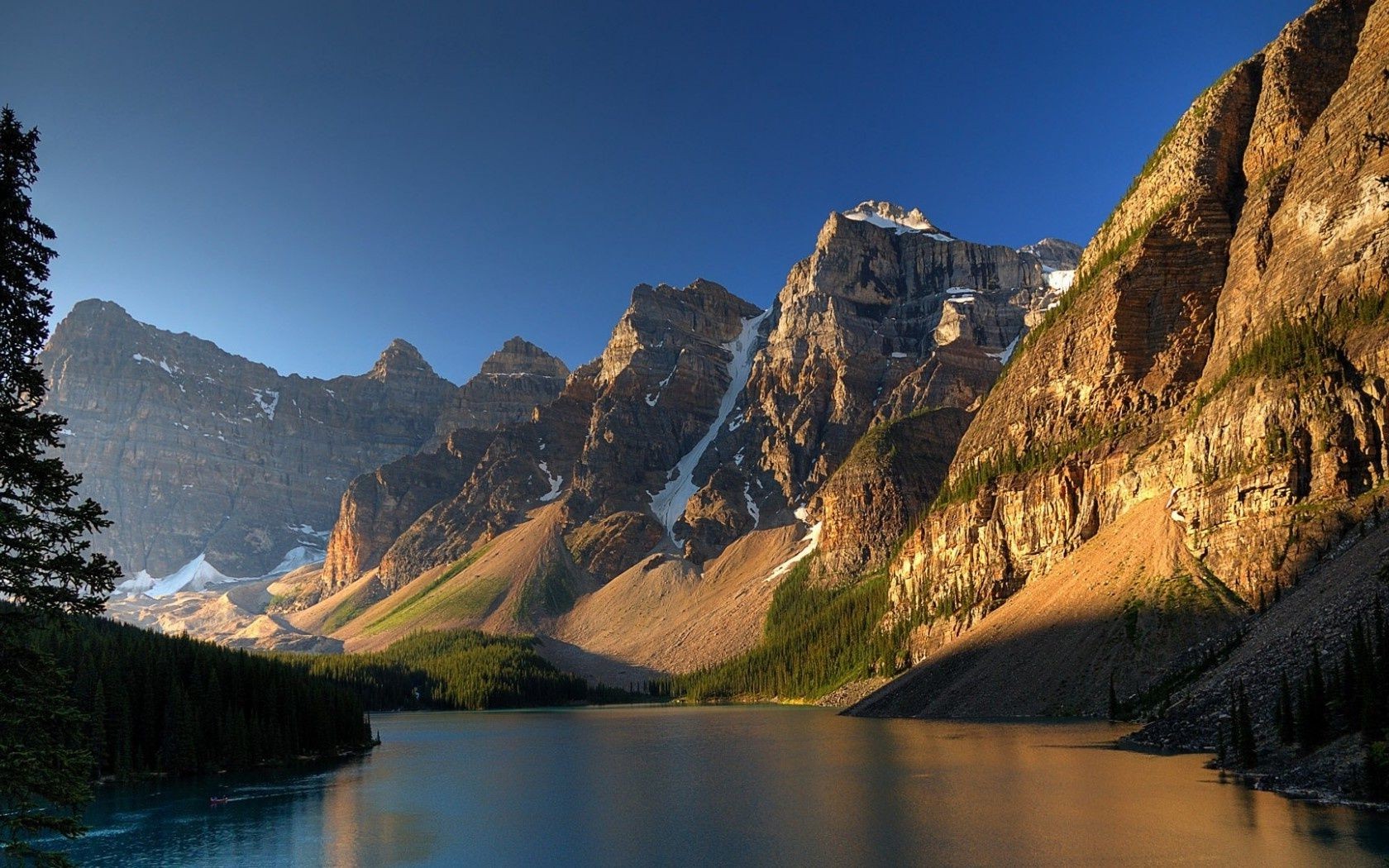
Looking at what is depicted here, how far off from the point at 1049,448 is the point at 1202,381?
26.3m

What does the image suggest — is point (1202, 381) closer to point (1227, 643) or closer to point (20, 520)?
point (1227, 643)

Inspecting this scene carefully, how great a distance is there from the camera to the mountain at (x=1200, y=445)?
260ft

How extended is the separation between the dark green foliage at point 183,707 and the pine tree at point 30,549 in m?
58.9

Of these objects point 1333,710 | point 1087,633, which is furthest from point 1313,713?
point 1087,633

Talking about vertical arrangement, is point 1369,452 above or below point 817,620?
above

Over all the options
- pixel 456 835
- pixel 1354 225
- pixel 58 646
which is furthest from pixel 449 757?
pixel 1354 225

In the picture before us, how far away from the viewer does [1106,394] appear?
126 m

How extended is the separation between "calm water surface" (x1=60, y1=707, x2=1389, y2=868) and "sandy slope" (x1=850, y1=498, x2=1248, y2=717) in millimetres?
9271

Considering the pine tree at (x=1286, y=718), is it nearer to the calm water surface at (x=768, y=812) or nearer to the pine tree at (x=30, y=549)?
the calm water surface at (x=768, y=812)

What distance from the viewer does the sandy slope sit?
85188 millimetres

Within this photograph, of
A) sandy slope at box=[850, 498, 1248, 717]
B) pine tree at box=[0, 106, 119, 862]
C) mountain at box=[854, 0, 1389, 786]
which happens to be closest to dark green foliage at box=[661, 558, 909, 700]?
mountain at box=[854, 0, 1389, 786]

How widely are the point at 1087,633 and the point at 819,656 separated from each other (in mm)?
78454

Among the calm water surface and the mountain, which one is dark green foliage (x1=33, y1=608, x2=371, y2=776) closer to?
the calm water surface

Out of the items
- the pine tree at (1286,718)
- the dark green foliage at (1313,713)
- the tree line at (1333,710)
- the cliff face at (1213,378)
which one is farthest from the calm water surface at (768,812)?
the cliff face at (1213,378)
